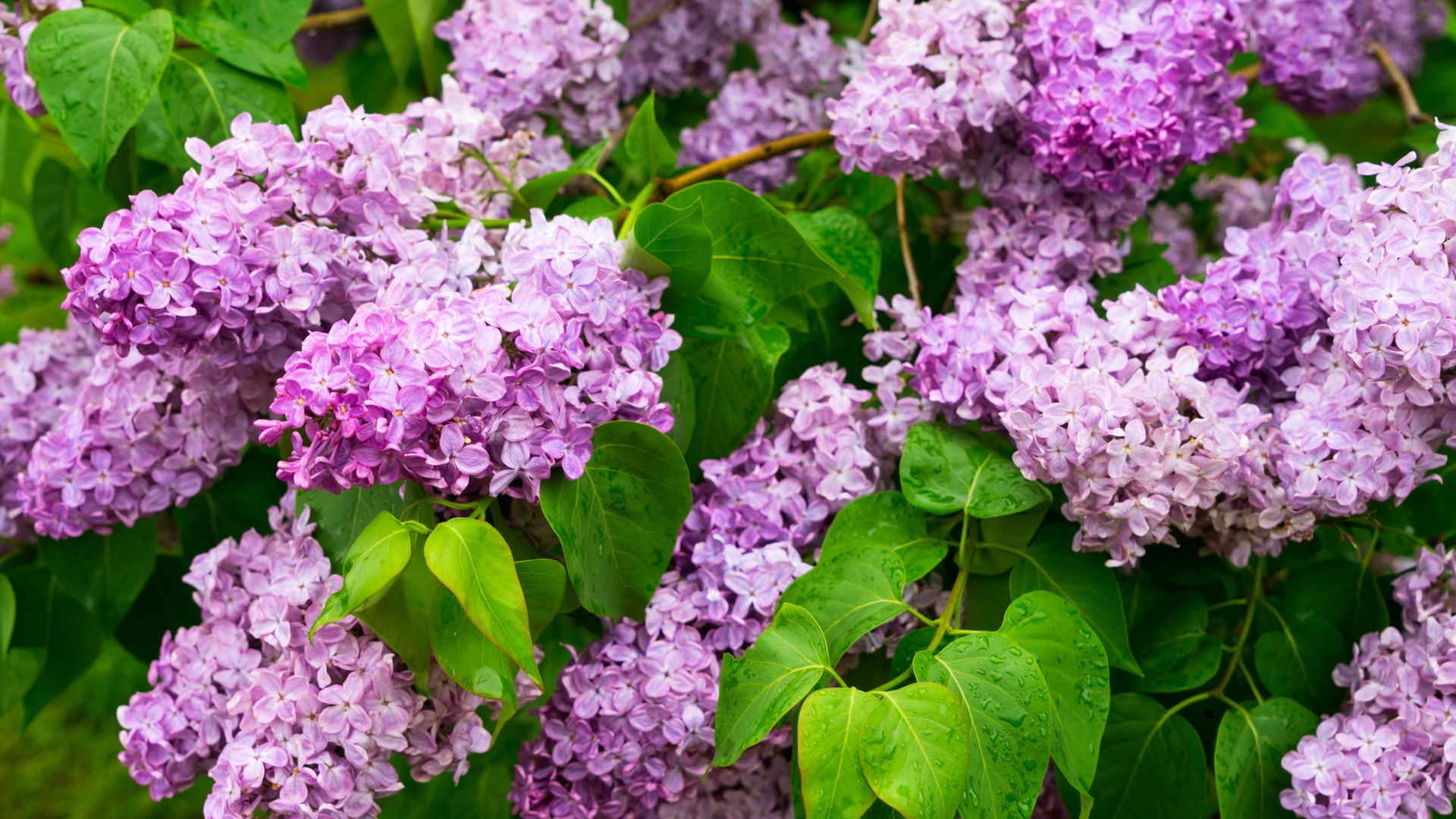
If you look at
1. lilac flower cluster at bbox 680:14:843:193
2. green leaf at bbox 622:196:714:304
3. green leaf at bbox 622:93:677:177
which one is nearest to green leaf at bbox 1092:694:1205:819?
green leaf at bbox 622:196:714:304

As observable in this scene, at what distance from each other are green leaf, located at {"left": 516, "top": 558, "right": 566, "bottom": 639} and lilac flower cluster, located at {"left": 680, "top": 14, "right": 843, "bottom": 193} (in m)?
0.77

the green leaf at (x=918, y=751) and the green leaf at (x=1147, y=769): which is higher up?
the green leaf at (x=918, y=751)

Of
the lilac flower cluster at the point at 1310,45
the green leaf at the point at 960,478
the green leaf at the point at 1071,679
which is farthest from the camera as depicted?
the lilac flower cluster at the point at 1310,45

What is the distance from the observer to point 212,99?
112 centimetres

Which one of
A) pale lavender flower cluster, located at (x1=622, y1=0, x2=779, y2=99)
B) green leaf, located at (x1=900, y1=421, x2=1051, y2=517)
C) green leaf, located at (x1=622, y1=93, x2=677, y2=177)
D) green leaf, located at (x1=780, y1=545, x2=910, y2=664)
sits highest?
green leaf, located at (x1=622, y1=93, x2=677, y2=177)

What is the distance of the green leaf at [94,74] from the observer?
1.02 metres

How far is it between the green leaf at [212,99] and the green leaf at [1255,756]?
1.05m

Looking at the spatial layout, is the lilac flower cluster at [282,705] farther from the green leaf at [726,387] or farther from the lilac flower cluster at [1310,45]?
the lilac flower cluster at [1310,45]

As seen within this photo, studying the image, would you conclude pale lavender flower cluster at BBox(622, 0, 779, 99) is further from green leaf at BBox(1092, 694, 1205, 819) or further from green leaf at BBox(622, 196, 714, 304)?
green leaf at BBox(1092, 694, 1205, 819)

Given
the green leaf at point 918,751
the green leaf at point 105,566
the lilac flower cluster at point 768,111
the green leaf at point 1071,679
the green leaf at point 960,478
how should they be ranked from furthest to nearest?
the lilac flower cluster at point 768,111 < the green leaf at point 105,566 < the green leaf at point 960,478 < the green leaf at point 1071,679 < the green leaf at point 918,751

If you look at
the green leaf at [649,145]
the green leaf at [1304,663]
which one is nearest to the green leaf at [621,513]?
the green leaf at [649,145]

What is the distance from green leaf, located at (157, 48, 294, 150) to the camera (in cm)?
112

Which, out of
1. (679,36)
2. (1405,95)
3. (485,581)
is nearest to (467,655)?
(485,581)

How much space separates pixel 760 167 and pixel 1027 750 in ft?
2.96
